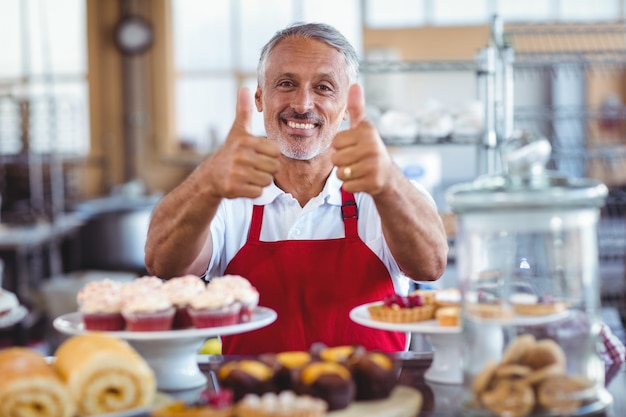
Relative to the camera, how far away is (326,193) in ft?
6.94

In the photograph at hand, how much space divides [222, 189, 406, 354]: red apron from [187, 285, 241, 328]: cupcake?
0.43 m

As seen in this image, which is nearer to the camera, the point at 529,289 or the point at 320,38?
the point at 529,289

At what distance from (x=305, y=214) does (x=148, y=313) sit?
78cm

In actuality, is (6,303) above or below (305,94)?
below

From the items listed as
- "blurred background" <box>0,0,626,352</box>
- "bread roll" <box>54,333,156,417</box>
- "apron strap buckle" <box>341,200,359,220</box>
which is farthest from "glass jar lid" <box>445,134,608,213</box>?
"blurred background" <box>0,0,626,352</box>

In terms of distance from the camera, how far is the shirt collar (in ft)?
6.91

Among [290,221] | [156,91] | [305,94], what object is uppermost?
[156,91]

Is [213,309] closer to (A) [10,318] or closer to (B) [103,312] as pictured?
(B) [103,312]

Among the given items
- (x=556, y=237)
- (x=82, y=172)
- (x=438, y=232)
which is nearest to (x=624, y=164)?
(x=82, y=172)

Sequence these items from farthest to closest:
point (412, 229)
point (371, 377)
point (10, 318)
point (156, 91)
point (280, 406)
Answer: point (156, 91) → point (10, 318) → point (412, 229) → point (371, 377) → point (280, 406)

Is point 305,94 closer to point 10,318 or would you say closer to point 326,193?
point 326,193

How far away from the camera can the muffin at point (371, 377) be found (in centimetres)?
118

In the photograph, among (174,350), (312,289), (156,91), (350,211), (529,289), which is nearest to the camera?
(529,289)

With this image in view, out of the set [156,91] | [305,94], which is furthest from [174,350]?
[156,91]
